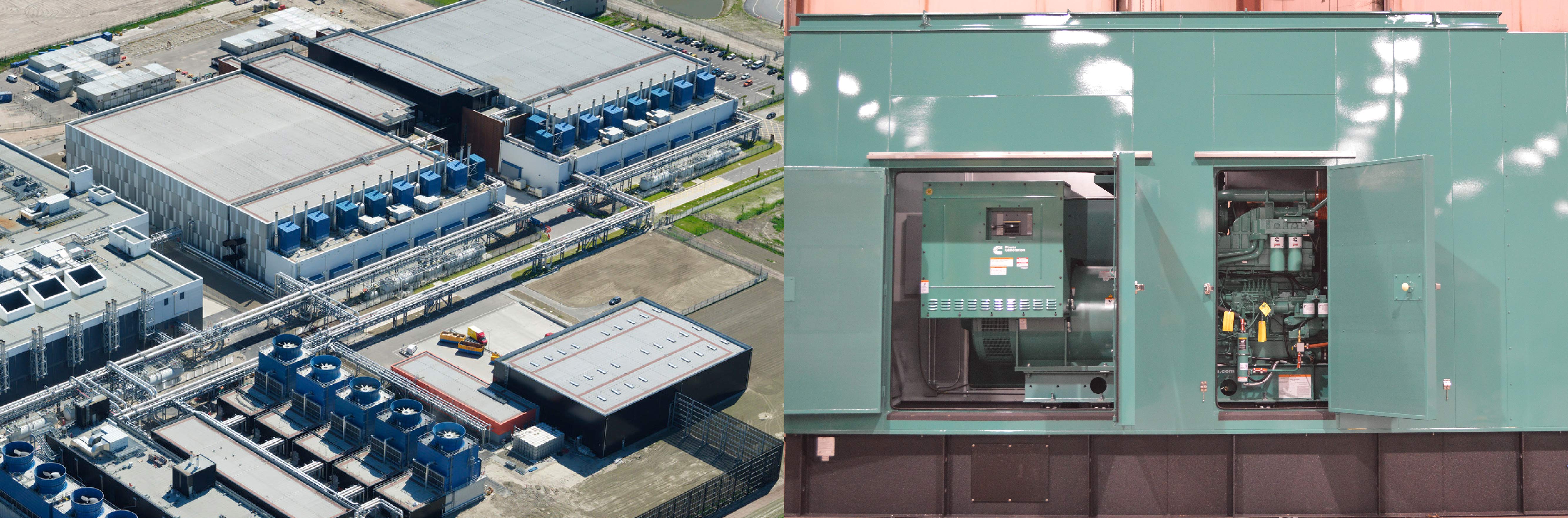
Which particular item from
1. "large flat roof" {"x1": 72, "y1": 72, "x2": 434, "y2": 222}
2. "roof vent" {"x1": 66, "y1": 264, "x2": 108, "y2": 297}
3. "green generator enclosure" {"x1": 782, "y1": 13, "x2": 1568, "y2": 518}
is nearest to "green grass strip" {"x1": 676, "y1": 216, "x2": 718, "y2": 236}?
"large flat roof" {"x1": 72, "y1": 72, "x2": 434, "y2": 222}

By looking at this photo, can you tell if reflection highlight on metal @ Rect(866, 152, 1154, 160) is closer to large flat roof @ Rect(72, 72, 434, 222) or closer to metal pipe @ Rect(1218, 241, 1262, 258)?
metal pipe @ Rect(1218, 241, 1262, 258)

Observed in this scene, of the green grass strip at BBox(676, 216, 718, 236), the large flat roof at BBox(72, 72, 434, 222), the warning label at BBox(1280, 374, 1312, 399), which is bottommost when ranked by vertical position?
the warning label at BBox(1280, 374, 1312, 399)

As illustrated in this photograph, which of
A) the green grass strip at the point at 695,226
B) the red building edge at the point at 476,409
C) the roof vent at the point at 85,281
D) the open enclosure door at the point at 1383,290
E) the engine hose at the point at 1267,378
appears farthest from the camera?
the green grass strip at the point at 695,226

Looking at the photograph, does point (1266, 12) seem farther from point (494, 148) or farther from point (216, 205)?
point (494, 148)

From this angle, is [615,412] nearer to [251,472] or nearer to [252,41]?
[251,472]

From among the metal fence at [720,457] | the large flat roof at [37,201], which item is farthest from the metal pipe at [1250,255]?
the large flat roof at [37,201]

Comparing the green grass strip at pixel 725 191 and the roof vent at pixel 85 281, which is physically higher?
the green grass strip at pixel 725 191

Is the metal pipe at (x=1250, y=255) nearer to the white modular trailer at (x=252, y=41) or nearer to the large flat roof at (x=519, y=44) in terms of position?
the large flat roof at (x=519, y=44)
